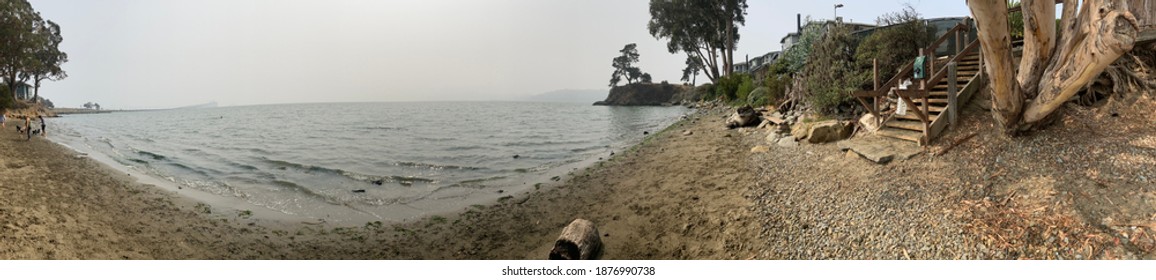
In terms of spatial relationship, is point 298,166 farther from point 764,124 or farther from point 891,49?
point 891,49

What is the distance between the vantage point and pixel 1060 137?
6906 mm

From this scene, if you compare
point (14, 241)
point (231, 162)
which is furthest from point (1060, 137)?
point (231, 162)

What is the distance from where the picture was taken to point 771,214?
6.52m

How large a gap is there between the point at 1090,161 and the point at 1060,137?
1.17m

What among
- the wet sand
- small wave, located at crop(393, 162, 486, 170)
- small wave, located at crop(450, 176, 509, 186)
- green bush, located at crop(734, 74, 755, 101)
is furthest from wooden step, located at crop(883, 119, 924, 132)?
green bush, located at crop(734, 74, 755, 101)

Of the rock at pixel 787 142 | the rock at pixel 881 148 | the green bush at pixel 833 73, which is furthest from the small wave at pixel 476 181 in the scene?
the green bush at pixel 833 73

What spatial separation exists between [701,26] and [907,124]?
33.4m

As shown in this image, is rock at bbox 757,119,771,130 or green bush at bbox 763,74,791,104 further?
green bush at bbox 763,74,791,104

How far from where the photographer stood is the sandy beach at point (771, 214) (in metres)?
4.81

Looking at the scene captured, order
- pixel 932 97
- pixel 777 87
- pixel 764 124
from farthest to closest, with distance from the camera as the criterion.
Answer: pixel 777 87 → pixel 764 124 → pixel 932 97

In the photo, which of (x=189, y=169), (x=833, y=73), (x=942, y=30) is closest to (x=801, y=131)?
(x=833, y=73)

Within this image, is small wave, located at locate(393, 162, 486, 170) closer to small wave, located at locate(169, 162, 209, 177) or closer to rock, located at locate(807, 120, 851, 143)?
small wave, located at locate(169, 162, 209, 177)

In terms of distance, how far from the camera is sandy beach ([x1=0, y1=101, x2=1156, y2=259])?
481 cm

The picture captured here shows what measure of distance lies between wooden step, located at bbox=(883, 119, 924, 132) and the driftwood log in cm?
761
